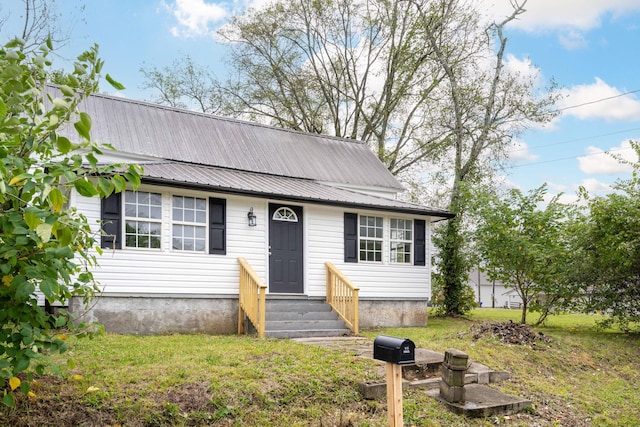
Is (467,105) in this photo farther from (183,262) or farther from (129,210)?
(129,210)

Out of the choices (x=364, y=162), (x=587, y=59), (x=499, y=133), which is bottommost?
(x=364, y=162)

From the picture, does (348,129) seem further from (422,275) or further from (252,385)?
(252,385)

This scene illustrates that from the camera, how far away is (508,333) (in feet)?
29.6

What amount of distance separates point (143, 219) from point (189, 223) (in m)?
0.90

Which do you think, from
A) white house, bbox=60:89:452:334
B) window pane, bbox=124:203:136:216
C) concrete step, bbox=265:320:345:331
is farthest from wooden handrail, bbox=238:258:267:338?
window pane, bbox=124:203:136:216

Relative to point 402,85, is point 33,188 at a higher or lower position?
lower

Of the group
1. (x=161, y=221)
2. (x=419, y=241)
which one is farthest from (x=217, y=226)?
(x=419, y=241)

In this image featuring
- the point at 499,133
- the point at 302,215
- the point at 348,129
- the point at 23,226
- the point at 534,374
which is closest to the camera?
the point at 23,226

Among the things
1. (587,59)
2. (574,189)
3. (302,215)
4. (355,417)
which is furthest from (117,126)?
(587,59)

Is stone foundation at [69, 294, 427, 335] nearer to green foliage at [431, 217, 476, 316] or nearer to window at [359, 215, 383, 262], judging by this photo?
window at [359, 215, 383, 262]

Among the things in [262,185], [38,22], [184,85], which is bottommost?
[262,185]

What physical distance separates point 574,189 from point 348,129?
13024 millimetres

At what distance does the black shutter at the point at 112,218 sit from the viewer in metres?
9.48

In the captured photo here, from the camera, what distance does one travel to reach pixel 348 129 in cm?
2392
